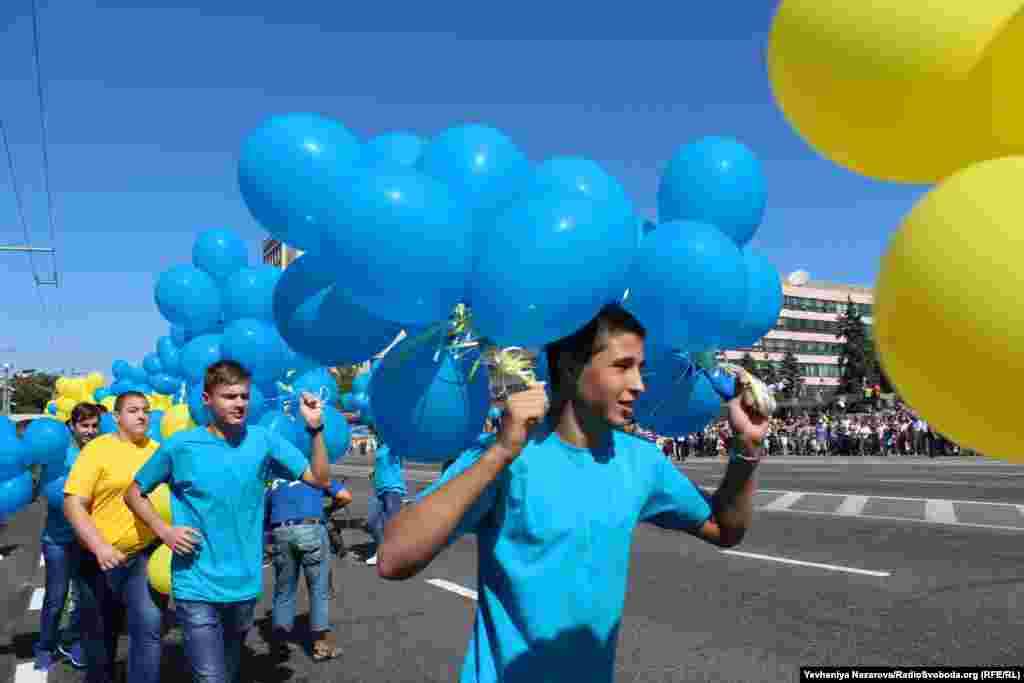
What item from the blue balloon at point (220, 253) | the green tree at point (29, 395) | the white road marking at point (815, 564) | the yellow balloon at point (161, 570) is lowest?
the white road marking at point (815, 564)

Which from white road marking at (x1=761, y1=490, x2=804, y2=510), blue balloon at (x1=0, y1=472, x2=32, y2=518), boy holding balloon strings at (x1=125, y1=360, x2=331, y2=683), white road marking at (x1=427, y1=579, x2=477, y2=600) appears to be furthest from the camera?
white road marking at (x1=761, y1=490, x2=804, y2=510)

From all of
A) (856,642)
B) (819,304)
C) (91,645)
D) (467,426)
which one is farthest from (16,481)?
(819,304)

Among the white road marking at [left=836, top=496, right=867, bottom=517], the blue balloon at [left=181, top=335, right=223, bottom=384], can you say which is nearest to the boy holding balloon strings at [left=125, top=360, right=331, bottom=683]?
the blue balloon at [left=181, top=335, right=223, bottom=384]

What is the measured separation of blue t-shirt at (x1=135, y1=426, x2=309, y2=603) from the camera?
3.74 metres

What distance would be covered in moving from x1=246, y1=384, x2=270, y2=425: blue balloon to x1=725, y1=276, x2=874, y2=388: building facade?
9945 centimetres

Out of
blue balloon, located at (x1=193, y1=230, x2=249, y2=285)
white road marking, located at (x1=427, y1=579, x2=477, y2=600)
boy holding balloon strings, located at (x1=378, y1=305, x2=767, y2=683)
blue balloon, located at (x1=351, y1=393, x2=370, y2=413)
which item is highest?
blue balloon, located at (x1=193, y1=230, x2=249, y2=285)

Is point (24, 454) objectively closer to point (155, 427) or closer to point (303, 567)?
point (155, 427)

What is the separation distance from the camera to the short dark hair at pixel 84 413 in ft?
19.2

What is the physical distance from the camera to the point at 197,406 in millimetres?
5805

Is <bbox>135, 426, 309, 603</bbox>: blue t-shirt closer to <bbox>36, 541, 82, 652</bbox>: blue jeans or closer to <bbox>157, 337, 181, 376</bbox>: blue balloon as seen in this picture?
<bbox>36, 541, 82, 652</bbox>: blue jeans

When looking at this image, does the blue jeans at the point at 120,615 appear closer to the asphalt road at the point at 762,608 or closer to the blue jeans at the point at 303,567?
the asphalt road at the point at 762,608

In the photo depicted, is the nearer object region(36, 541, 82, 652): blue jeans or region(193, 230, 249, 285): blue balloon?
region(36, 541, 82, 652): blue jeans

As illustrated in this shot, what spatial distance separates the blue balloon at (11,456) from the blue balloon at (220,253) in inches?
73.4

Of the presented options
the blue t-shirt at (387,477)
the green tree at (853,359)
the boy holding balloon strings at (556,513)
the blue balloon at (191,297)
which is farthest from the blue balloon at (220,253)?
the green tree at (853,359)
